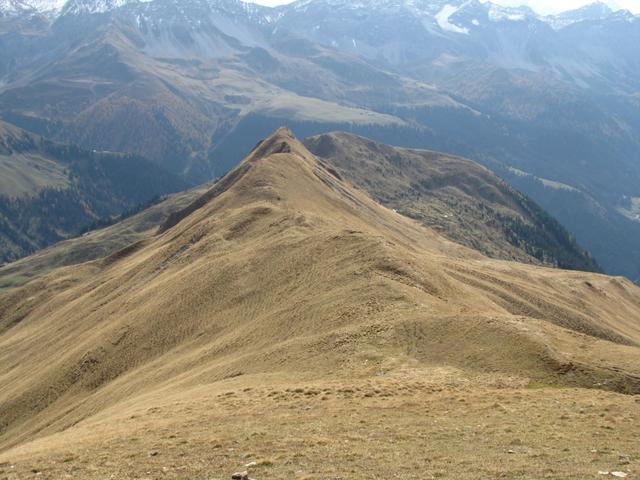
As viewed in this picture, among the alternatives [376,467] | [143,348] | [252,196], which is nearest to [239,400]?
[376,467]

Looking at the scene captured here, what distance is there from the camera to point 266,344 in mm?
77250

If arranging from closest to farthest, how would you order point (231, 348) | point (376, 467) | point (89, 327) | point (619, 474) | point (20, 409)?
point (619, 474) → point (376, 467) → point (231, 348) → point (20, 409) → point (89, 327)

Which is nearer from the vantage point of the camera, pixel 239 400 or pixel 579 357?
pixel 239 400

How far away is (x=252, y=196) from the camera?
156125 millimetres

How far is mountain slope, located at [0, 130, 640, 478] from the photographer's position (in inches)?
1746

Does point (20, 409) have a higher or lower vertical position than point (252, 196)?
lower

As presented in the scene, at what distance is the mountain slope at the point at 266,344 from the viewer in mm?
44344

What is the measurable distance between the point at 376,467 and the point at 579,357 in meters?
31.5

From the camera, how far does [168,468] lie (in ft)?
121

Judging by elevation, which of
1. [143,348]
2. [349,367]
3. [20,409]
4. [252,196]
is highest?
[252,196]

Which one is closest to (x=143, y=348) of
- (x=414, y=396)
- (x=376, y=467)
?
(x=414, y=396)

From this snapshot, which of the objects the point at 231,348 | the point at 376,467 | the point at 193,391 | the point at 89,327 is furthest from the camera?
the point at 89,327

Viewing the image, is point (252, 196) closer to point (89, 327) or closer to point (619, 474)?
point (89, 327)

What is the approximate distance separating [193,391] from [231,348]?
17.8 meters
